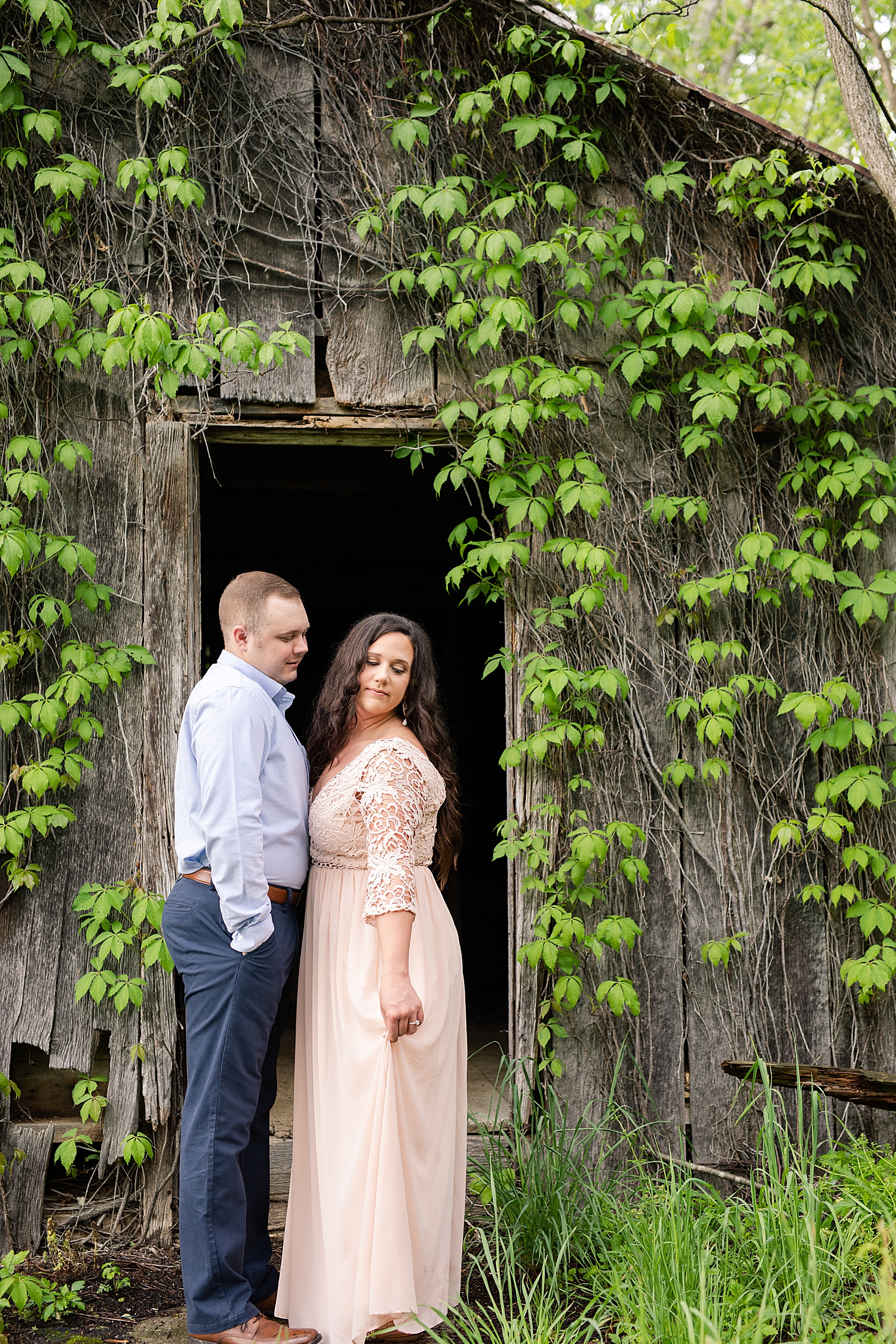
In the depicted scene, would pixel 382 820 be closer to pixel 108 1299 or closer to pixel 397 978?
pixel 397 978

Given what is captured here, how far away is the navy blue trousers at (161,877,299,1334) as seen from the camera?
7.82 ft

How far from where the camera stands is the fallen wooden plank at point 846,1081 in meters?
2.78

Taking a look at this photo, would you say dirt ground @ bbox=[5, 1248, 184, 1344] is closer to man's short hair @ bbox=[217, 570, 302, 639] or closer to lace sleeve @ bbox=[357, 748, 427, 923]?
lace sleeve @ bbox=[357, 748, 427, 923]

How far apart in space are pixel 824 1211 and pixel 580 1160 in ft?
2.27

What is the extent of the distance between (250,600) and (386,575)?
4.99 meters

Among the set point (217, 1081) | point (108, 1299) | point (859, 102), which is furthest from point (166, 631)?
point (859, 102)

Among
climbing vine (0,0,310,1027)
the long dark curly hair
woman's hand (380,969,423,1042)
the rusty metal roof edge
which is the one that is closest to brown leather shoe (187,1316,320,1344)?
woman's hand (380,969,423,1042)

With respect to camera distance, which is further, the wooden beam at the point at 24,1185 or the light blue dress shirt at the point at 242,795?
the wooden beam at the point at 24,1185

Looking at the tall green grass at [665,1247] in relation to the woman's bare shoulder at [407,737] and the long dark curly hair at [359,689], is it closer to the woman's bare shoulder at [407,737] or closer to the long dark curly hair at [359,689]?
the long dark curly hair at [359,689]

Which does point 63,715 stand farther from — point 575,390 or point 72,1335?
point 575,390

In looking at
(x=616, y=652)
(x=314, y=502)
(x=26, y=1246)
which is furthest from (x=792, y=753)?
(x=314, y=502)

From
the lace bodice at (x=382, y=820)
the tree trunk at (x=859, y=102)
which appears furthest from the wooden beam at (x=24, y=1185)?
the tree trunk at (x=859, y=102)

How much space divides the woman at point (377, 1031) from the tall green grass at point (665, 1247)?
0.71 feet

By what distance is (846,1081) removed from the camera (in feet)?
9.34
